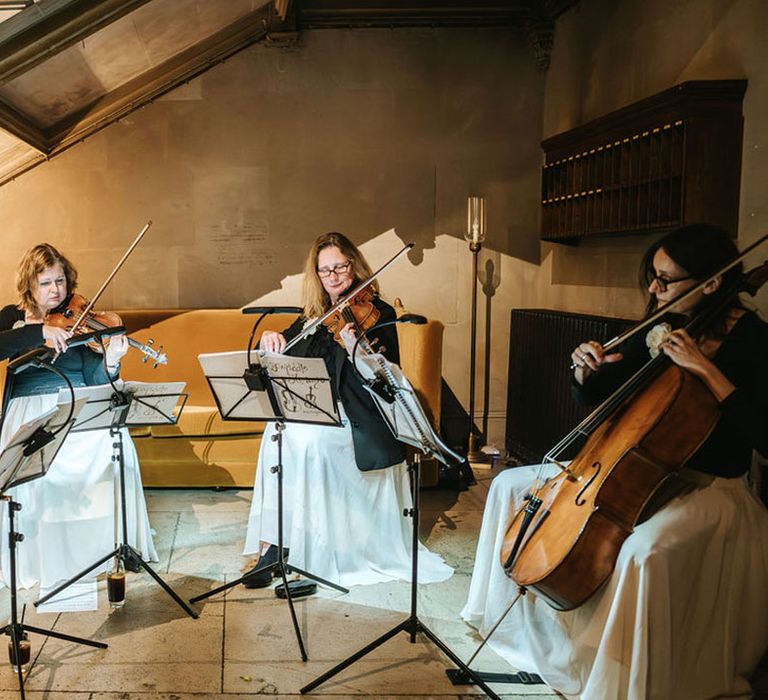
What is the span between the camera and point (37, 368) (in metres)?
3.29

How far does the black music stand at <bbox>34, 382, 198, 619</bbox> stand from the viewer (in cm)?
279

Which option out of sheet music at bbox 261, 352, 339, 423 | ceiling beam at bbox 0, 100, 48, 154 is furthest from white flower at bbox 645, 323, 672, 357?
ceiling beam at bbox 0, 100, 48, 154

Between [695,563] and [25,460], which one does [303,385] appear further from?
[695,563]

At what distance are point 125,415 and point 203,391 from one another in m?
1.82

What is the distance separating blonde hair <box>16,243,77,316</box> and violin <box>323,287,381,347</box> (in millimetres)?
1207

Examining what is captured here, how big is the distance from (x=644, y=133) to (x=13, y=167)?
3.96 m

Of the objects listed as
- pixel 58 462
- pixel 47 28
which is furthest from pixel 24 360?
pixel 47 28

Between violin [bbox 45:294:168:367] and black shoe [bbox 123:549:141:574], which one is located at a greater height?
violin [bbox 45:294:168:367]

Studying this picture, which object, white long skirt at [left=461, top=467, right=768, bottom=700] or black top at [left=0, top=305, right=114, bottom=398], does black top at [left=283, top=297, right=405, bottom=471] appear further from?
white long skirt at [left=461, top=467, right=768, bottom=700]

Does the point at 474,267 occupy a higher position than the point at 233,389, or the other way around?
the point at 474,267

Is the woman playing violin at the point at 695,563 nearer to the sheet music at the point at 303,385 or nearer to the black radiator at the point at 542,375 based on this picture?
the sheet music at the point at 303,385

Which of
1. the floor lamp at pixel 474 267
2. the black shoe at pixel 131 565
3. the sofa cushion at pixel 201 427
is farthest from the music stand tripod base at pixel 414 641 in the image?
the floor lamp at pixel 474 267

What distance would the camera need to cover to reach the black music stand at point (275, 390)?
259cm

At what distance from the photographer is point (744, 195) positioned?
3262 mm
